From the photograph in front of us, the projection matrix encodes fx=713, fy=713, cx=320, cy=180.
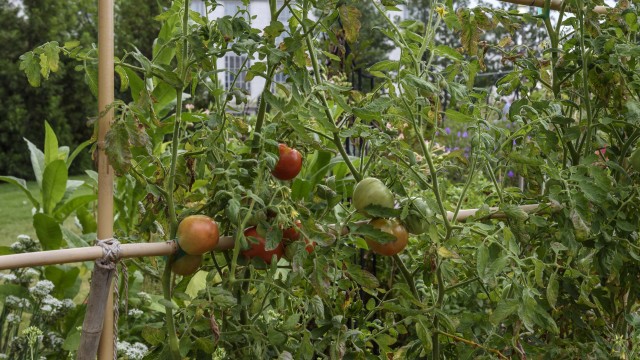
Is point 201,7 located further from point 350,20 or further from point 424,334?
point 424,334

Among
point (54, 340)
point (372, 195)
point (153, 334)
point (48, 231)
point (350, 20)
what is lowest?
point (54, 340)

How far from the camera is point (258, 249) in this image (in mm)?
1133

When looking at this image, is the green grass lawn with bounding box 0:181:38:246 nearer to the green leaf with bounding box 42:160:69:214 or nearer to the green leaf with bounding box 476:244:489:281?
the green leaf with bounding box 42:160:69:214

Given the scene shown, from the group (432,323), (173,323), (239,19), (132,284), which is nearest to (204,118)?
(239,19)

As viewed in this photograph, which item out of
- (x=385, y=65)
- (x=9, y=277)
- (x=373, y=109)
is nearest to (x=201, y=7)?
(x=9, y=277)

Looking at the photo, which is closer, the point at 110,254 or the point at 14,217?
the point at 110,254

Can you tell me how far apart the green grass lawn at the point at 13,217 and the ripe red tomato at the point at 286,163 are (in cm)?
461

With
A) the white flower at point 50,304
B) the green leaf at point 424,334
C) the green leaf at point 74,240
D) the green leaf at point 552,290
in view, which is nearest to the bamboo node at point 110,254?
the green leaf at point 424,334

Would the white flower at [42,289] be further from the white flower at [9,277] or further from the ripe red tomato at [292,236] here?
the ripe red tomato at [292,236]

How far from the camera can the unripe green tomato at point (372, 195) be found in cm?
112

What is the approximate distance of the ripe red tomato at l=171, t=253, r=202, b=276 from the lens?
1107 millimetres

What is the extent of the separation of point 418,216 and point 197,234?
0.35 meters

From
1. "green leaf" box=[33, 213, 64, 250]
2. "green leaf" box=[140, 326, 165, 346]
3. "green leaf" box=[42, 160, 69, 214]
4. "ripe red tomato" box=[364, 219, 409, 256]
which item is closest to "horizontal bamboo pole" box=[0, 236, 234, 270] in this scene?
"green leaf" box=[140, 326, 165, 346]

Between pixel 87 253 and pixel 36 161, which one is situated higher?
pixel 87 253
